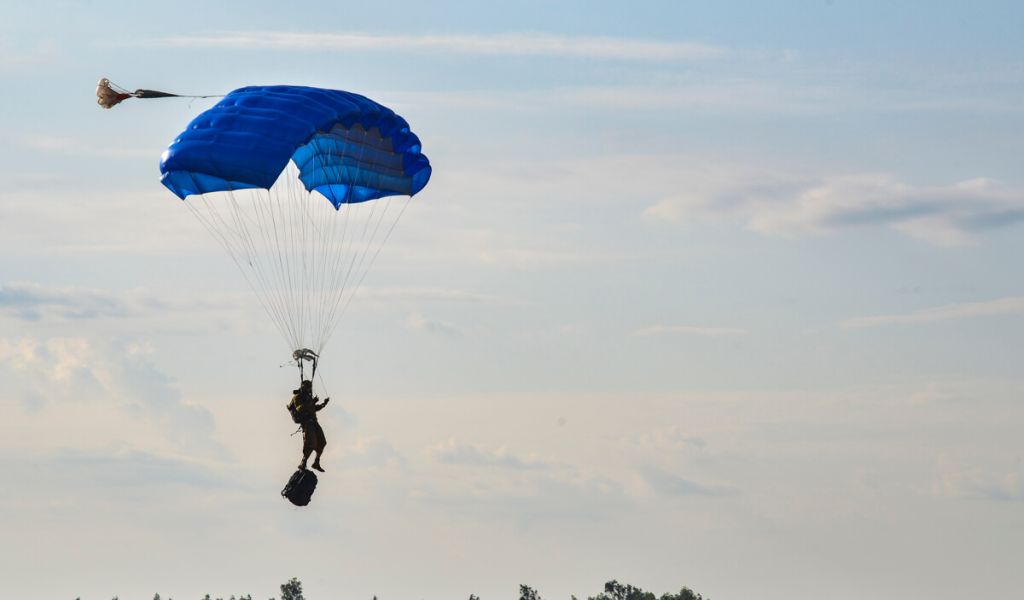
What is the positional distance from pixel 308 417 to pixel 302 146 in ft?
24.1

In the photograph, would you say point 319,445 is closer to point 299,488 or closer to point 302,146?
point 299,488

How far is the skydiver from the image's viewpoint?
52991 millimetres

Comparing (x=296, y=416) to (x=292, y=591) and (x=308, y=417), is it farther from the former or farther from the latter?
(x=292, y=591)

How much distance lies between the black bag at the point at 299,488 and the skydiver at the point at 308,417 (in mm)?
236

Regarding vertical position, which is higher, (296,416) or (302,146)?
(302,146)

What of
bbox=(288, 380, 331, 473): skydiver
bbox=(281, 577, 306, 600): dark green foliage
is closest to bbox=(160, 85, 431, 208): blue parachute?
bbox=(288, 380, 331, 473): skydiver

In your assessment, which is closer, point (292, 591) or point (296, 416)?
point (296, 416)

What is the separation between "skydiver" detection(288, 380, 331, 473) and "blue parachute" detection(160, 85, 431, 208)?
5.37m

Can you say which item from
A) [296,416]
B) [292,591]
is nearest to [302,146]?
[296,416]

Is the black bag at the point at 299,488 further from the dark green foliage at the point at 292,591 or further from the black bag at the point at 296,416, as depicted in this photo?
the dark green foliage at the point at 292,591

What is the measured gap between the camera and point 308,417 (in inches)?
2087

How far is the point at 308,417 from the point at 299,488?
6.45 ft

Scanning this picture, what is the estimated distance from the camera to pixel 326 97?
183 ft

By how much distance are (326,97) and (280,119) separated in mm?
2186
